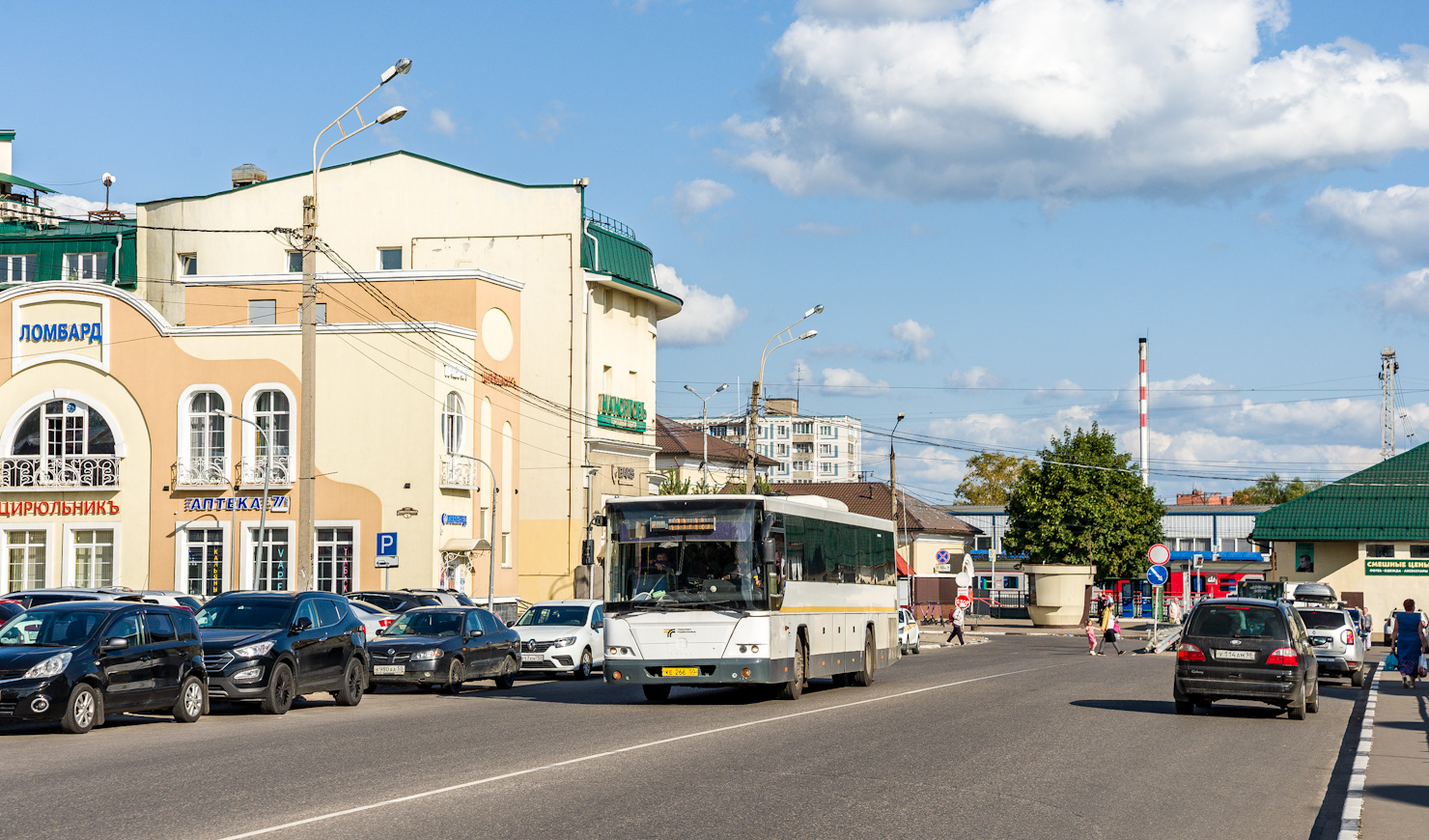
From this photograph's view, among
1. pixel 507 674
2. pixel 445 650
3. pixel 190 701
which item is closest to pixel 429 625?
pixel 445 650

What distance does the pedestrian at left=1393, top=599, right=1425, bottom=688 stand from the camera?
26.9 metres

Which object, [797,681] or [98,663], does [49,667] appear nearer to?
[98,663]

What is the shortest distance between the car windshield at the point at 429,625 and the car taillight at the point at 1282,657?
44.0ft

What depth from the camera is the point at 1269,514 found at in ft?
197

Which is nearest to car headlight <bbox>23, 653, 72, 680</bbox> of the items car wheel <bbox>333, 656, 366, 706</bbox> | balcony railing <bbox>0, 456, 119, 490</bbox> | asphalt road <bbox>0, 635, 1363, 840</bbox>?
asphalt road <bbox>0, 635, 1363, 840</bbox>

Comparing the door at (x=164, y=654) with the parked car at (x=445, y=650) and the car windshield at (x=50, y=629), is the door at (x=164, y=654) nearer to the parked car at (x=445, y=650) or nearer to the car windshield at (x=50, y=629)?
the car windshield at (x=50, y=629)

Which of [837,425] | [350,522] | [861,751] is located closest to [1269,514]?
[350,522]

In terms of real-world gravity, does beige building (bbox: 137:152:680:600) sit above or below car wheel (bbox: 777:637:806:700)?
above

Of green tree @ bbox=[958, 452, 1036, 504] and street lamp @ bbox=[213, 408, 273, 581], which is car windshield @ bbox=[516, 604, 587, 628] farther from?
green tree @ bbox=[958, 452, 1036, 504]

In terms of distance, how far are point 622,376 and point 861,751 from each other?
48828mm

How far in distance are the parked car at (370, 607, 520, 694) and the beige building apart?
88.7 ft

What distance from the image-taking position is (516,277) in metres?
59.6

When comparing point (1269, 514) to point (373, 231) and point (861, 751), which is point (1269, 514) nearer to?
point (373, 231)

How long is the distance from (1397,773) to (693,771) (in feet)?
22.5
